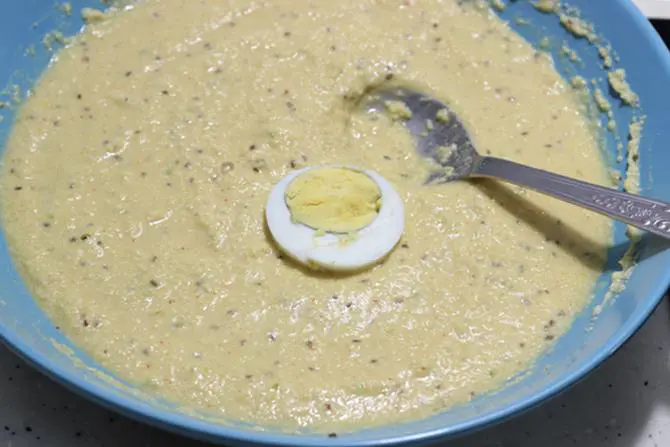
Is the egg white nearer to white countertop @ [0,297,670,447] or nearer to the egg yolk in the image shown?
the egg yolk

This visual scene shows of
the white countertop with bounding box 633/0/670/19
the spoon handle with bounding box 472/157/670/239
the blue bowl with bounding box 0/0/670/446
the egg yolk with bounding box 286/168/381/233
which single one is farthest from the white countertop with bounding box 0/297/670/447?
the white countertop with bounding box 633/0/670/19

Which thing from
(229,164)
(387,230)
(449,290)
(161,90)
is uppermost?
(161,90)

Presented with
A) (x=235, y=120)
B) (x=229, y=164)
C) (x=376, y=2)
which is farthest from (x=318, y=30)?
(x=229, y=164)

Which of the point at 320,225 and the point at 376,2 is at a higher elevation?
the point at 376,2

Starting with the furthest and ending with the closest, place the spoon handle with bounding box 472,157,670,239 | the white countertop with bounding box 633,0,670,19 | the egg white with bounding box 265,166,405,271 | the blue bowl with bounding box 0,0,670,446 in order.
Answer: the white countertop with bounding box 633,0,670,19 < the egg white with bounding box 265,166,405,271 < the spoon handle with bounding box 472,157,670,239 < the blue bowl with bounding box 0,0,670,446

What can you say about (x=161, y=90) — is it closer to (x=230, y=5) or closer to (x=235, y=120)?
(x=235, y=120)

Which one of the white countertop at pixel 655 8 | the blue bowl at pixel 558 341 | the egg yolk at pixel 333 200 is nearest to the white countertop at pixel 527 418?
the blue bowl at pixel 558 341
